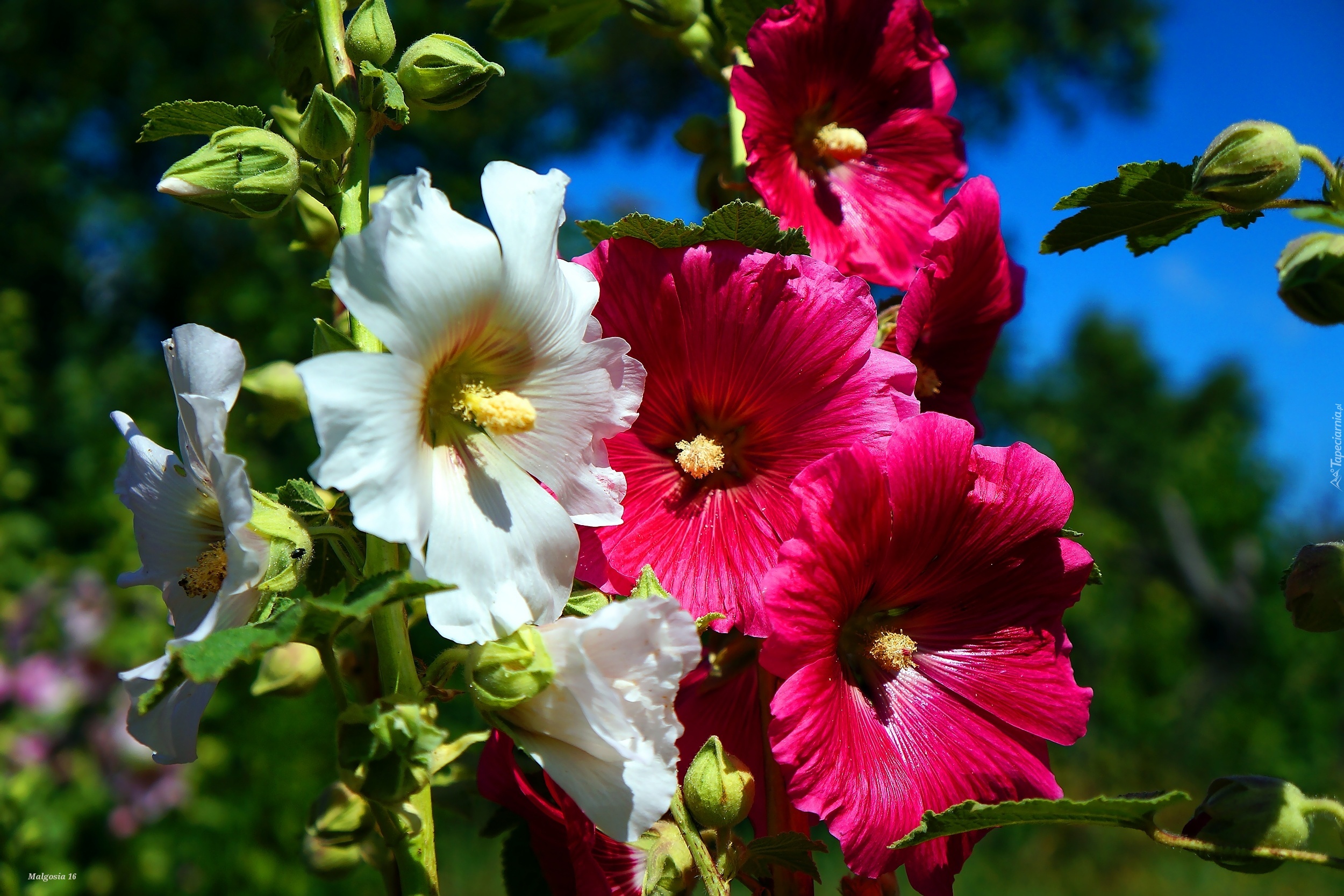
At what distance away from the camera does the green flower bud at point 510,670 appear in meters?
0.48

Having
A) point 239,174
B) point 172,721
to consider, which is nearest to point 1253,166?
point 239,174

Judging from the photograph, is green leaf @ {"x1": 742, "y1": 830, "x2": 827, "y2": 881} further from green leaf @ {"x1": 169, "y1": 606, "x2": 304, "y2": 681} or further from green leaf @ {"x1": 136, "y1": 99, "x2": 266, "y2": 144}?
green leaf @ {"x1": 136, "y1": 99, "x2": 266, "y2": 144}

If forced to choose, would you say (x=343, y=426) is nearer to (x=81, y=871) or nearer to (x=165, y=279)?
(x=81, y=871)

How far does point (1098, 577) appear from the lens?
26.9 inches

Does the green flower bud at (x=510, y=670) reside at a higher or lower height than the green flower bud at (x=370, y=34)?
lower

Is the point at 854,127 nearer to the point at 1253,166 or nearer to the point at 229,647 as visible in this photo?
the point at 1253,166

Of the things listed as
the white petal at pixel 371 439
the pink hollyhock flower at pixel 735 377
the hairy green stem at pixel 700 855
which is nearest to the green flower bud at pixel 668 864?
A: the hairy green stem at pixel 700 855

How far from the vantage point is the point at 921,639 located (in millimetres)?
693

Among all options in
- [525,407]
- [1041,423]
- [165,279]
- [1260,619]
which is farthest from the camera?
[1041,423]

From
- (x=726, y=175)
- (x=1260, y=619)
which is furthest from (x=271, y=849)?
(x=1260, y=619)

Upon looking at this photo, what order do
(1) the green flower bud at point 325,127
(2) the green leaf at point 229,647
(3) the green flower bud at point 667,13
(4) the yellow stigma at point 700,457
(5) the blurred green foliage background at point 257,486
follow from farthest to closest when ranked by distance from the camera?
(5) the blurred green foliage background at point 257,486, (3) the green flower bud at point 667,13, (4) the yellow stigma at point 700,457, (1) the green flower bud at point 325,127, (2) the green leaf at point 229,647

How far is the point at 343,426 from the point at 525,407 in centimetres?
13

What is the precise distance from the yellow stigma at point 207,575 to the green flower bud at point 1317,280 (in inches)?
23.3

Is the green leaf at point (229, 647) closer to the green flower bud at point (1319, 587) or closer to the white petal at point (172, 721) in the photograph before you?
the white petal at point (172, 721)
